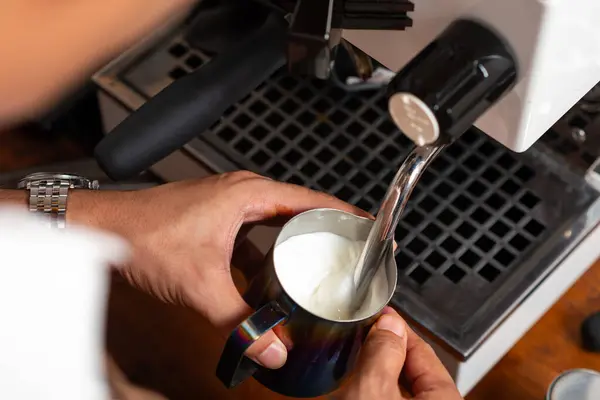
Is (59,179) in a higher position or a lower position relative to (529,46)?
lower

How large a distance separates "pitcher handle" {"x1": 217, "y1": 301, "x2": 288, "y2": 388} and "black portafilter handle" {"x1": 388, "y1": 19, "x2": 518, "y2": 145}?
0.46 feet

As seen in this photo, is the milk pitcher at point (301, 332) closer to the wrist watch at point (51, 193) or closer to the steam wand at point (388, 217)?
the steam wand at point (388, 217)

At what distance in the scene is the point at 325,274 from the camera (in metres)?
0.50

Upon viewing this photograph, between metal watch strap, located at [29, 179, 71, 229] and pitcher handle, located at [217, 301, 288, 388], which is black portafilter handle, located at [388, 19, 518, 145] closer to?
pitcher handle, located at [217, 301, 288, 388]

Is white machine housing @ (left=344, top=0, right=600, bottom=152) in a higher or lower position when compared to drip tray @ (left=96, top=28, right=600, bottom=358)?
higher

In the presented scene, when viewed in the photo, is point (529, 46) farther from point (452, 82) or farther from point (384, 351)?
point (384, 351)

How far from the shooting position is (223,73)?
520 millimetres

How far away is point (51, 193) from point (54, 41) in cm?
24

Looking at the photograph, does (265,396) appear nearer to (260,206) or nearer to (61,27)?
(260,206)

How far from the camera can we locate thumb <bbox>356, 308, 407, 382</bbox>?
48 cm

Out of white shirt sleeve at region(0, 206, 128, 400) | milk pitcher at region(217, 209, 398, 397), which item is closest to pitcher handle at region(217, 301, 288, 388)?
milk pitcher at region(217, 209, 398, 397)

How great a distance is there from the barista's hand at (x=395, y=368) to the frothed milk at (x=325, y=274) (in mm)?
17

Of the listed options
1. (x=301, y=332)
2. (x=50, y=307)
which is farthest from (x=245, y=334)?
(x=50, y=307)

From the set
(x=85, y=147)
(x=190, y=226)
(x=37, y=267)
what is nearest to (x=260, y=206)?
(x=190, y=226)
